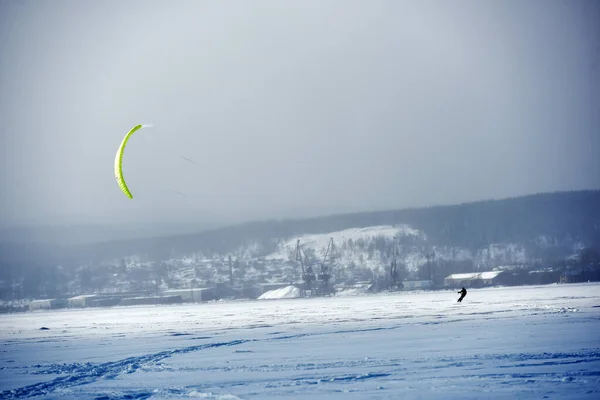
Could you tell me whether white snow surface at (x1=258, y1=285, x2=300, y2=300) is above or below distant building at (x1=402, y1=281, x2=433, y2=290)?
above

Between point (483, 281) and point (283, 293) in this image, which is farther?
point (283, 293)

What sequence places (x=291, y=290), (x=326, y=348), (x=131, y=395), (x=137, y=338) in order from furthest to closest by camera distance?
(x=291, y=290)
(x=137, y=338)
(x=326, y=348)
(x=131, y=395)

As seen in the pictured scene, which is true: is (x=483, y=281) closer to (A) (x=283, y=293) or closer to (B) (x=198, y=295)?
(A) (x=283, y=293)

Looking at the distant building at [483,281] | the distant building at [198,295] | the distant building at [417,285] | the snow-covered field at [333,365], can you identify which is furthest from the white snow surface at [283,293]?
the snow-covered field at [333,365]

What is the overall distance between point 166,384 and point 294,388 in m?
2.96

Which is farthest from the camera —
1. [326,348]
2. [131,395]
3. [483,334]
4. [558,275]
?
[558,275]

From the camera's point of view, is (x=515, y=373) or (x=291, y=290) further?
(x=291, y=290)

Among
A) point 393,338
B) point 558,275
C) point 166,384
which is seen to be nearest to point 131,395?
point 166,384

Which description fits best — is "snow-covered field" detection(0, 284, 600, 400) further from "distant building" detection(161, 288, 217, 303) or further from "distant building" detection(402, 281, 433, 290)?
→ "distant building" detection(402, 281, 433, 290)

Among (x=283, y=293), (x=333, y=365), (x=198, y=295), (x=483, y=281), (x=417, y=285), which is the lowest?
(x=417, y=285)

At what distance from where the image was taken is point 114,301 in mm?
167875

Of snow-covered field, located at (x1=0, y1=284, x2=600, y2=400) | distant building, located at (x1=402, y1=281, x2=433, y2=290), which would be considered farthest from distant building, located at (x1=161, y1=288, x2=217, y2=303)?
snow-covered field, located at (x1=0, y1=284, x2=600, y2=400)

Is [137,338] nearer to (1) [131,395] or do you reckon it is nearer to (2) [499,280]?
(1) [131,395]

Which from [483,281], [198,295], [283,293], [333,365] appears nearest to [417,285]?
[483,281]
